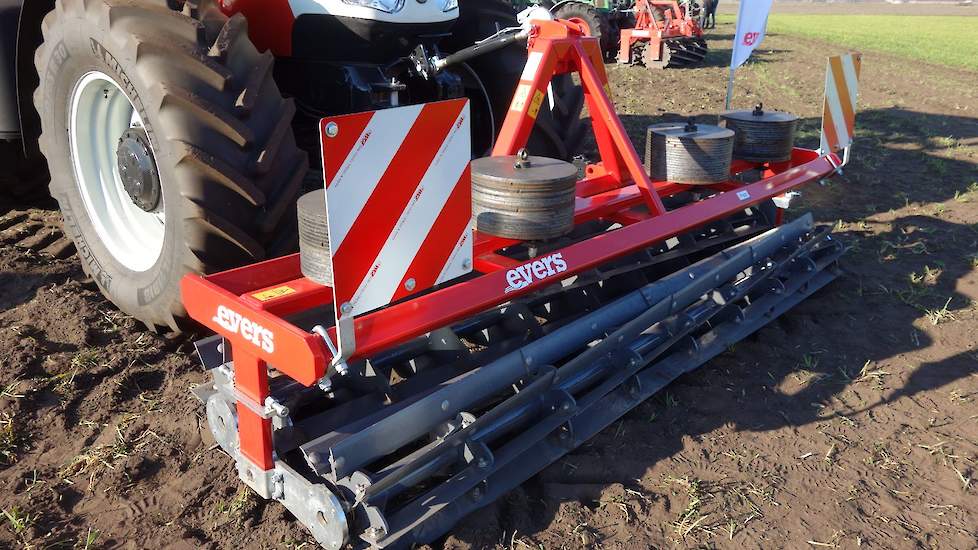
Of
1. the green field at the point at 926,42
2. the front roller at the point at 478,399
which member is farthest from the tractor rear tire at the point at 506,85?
the green field at the point at 926,42

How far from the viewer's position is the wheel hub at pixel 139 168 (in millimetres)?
2629

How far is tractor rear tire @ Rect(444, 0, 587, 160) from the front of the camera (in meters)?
4.08

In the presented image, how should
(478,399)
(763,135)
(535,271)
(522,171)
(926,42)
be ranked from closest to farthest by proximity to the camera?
(478,399)
(535,271)
(522,171)
(763,135)
(926,42)

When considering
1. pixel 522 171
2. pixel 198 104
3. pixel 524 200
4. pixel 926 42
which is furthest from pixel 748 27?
pixel 926 42

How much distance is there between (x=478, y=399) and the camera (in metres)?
2.20

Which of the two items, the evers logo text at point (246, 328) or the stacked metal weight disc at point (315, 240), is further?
the stacked metal weight disc at point (315, 240)

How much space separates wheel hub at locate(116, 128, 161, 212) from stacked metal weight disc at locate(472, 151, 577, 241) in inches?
45.3

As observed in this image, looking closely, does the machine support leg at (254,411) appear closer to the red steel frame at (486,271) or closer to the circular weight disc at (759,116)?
the red steel frame at (486,271)

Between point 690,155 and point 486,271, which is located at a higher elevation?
point 690,155

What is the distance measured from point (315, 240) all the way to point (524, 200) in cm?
78

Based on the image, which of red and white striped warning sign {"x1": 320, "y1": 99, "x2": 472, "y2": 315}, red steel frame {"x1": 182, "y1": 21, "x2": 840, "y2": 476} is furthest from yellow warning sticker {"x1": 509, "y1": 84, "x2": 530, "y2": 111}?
red and white striped warning sign {"x1": 320, "y1": 99, "x2": 472, "y2": 315}

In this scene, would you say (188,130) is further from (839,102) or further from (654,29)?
(654,29)

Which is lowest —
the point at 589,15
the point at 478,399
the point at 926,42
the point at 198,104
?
the point at 926,42

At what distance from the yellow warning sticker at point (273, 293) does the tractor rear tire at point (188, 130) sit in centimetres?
36
